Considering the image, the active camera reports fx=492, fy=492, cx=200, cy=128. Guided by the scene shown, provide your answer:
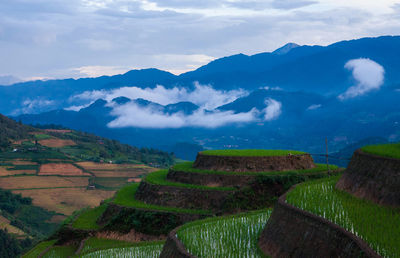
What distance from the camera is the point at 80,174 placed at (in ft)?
363

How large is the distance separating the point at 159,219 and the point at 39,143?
115 m

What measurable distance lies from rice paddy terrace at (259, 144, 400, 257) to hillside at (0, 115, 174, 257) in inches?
2184

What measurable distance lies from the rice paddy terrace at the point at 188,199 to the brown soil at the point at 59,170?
80.1m

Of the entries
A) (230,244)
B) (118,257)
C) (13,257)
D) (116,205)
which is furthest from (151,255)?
(13,257)

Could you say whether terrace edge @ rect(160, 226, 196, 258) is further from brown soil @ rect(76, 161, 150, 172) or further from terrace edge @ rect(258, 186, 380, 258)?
brown soil @ rect(76, 161, 150, 172)

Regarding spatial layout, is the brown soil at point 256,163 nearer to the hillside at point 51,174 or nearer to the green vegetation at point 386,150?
the green vegetation at point 386,150

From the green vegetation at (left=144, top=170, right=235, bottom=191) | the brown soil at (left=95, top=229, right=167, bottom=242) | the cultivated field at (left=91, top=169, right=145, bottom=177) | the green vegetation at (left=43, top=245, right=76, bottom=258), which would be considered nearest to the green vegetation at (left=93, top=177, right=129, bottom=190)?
the cultivated field at (left=91, top=169, right=145, bottom=177)

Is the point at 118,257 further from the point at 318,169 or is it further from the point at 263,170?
the point at 318,169

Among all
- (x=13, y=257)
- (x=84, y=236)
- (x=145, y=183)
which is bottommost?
(x=13, y=257)

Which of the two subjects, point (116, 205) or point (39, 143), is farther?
point (39, 143)

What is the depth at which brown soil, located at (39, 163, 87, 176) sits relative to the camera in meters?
109

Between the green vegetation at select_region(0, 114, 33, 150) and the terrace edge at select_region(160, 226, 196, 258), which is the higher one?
the green vegetation at select_region(0, 114, 33, 150)

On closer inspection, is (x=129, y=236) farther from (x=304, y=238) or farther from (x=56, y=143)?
(x=56, y=143)

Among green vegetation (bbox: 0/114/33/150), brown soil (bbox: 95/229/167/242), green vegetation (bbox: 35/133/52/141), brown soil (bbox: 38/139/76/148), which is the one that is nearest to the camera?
brown soil (bbox: 95/229/167/242)
